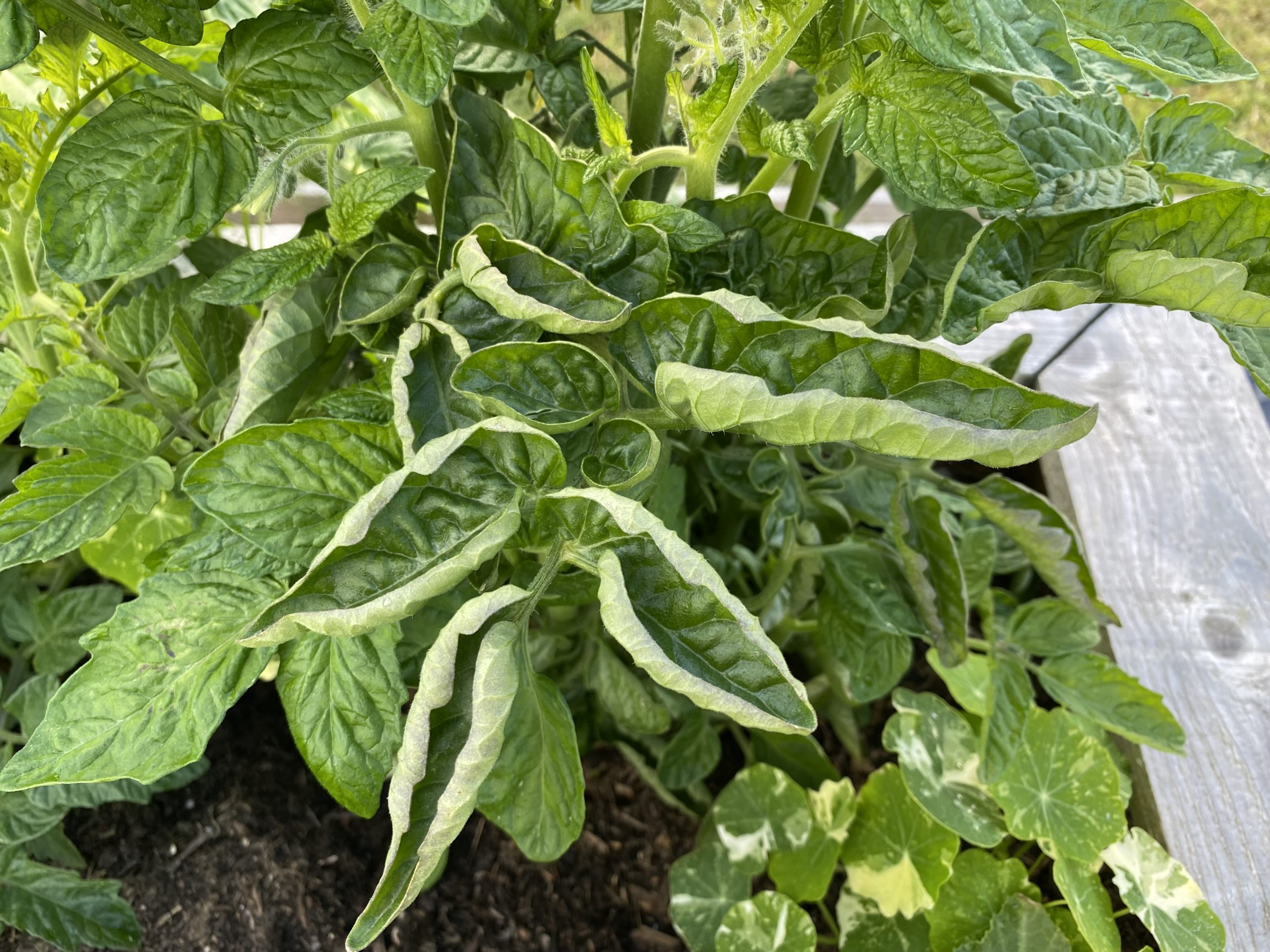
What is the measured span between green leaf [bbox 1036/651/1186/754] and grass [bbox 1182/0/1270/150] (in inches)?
62.3

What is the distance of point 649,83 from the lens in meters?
0.64

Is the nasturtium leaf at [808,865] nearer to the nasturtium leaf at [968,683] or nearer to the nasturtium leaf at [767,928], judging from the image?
the nasturtium leaf at [767,928]

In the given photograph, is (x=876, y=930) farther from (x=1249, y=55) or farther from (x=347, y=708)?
(x=1249, y=55)

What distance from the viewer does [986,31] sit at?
0.43 meters

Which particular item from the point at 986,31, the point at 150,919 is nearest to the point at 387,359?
the point at 986,31

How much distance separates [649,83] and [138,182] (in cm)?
33

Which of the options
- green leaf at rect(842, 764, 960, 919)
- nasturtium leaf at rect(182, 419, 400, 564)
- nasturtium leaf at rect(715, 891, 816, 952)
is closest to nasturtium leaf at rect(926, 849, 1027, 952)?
green leaf at rect(842, 764, 960, 919)

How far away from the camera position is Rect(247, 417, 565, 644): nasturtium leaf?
437mm

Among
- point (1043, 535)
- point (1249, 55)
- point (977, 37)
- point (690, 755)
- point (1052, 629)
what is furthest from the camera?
point (1249, 55)

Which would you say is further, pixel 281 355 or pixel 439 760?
pixel 281 355

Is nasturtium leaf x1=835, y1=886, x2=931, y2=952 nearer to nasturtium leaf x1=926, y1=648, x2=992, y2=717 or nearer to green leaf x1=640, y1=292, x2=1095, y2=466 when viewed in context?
nasturtium leaf x1=926, y1=648, x2=992, y2=717

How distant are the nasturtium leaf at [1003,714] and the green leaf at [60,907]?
772 millimetres

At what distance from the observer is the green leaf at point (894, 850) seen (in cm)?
88

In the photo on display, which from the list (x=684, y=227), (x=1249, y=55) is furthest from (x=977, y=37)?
(x=1249, y=55)
